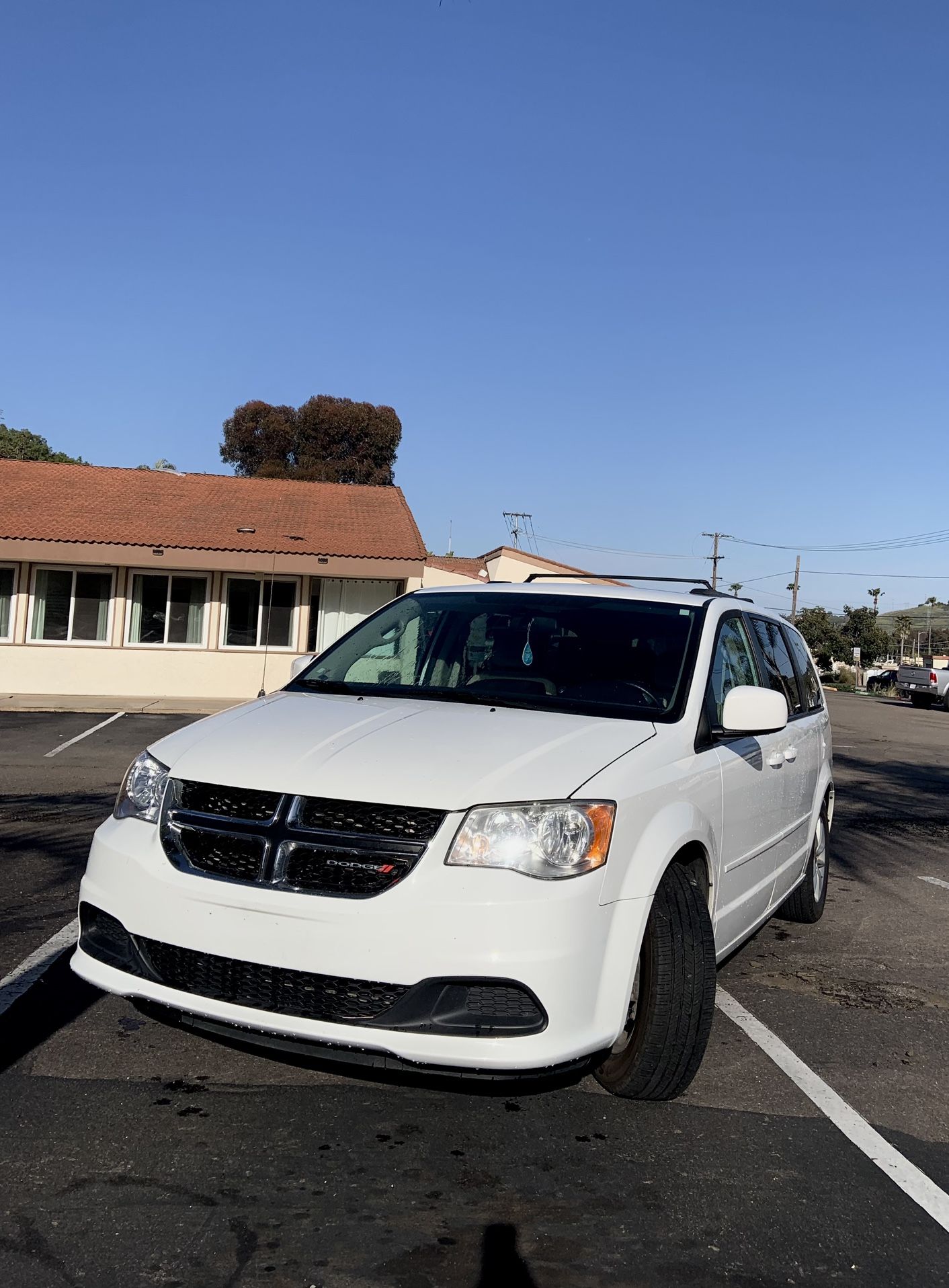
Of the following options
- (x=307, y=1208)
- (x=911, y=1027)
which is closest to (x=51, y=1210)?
(x=307, y=1208)

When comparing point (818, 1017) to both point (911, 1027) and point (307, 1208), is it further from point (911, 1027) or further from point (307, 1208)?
point (307, 1208)

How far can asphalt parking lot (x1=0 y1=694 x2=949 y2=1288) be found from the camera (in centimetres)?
270

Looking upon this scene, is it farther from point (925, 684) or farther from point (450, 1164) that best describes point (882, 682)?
point (450, 1164)

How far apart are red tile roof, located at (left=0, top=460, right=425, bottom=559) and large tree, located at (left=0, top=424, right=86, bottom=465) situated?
27.5 metres

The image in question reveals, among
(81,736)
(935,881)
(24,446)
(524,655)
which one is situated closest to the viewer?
(524,655)

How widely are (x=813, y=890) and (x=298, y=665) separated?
3167 millimetres

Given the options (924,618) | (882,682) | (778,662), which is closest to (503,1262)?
(778,662)

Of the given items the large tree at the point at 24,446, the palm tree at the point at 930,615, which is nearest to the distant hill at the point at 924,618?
the palm tree at the point at 930,615

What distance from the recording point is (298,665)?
17.1ft

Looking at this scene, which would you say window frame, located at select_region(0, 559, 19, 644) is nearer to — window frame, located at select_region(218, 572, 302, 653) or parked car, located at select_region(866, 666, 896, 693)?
window frame, located at select_region(218, 572, 302, 653)

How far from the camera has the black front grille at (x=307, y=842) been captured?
313cm

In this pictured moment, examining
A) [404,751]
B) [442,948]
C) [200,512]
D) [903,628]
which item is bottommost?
[442,948]

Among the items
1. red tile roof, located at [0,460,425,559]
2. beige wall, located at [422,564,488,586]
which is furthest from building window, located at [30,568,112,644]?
beige wall, located at [422,564,488,586]

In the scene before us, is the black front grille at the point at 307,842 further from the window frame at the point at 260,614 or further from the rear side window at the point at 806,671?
the window frame at the point at 260,614
